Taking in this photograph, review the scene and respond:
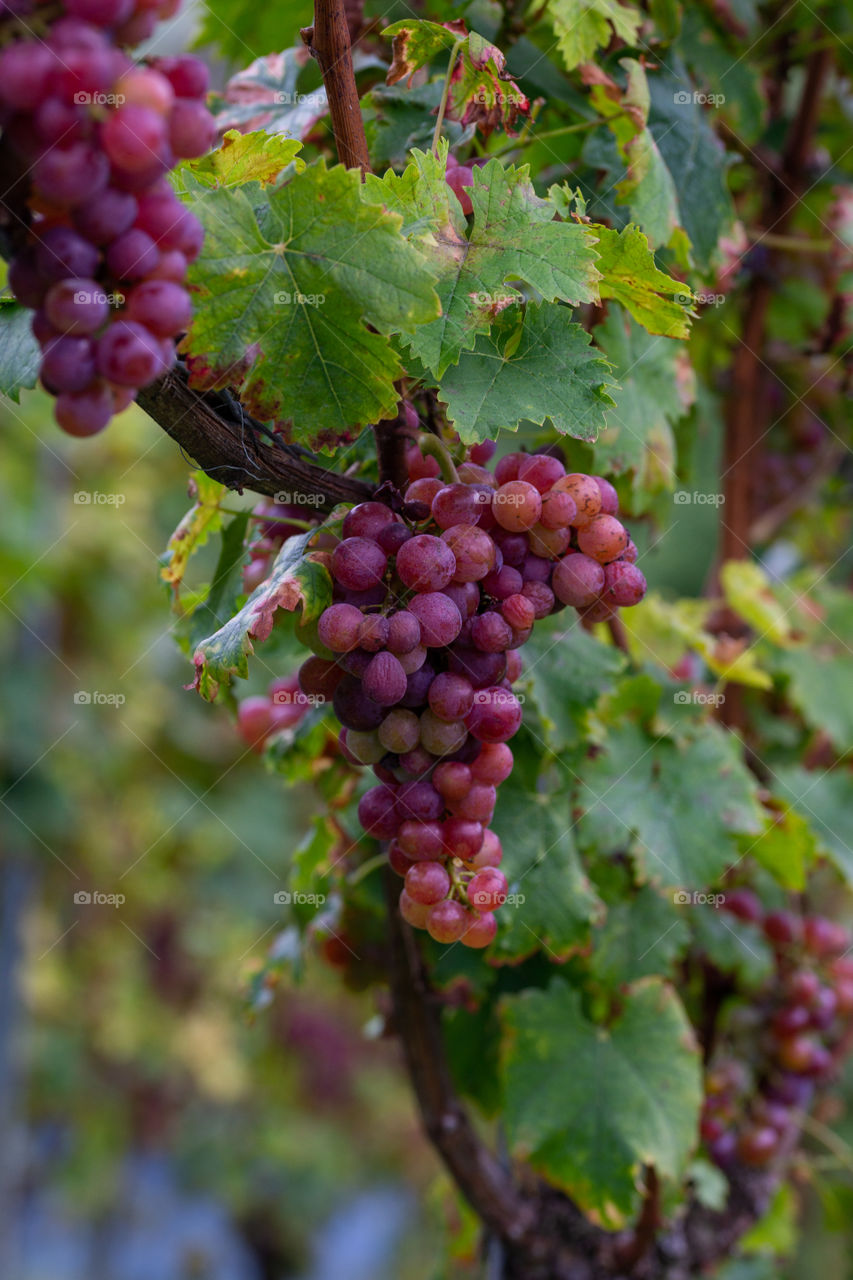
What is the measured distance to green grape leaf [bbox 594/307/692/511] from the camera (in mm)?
813

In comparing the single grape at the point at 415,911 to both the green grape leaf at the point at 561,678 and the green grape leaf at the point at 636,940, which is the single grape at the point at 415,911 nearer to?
the green grape leaf at the point at 561,678

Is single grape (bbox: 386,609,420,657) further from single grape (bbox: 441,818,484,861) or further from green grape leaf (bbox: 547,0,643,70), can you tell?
green grape leaf (bbox: 547,0,643,70)

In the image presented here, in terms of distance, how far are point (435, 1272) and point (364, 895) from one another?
58 cm

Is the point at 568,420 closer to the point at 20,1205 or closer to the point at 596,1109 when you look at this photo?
the point at 596,1109

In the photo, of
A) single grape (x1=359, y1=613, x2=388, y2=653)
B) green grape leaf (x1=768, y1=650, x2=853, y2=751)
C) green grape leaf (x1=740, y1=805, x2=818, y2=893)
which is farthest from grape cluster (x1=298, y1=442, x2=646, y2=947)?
green grape leaf (x1=768, y1=650, x2=853, y2=751)

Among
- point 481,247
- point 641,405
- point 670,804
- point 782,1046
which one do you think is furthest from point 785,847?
point 481,247

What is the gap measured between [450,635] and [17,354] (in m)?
0.28

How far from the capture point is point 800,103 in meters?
1.25

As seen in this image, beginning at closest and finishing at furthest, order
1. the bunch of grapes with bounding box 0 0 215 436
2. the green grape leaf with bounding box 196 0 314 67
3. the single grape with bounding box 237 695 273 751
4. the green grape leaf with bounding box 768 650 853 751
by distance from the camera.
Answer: the bunch of grapes with bounding box 0 0 215 436
the single grape with bounding box 237 695 273 751
the green grape leaf with bounding box 196 0 314 67
the green grape leaf with bounding box 768 650 853 751

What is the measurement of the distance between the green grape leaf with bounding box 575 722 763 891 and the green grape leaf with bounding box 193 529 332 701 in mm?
391

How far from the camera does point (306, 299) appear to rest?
0.56 metres

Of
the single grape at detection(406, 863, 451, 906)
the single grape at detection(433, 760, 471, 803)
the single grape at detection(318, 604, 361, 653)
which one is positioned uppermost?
the single grape at detection(318, 604, 361, 653)

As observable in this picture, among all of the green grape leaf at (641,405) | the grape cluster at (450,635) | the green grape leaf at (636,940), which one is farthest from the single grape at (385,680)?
the green grape leaf at (636,940)

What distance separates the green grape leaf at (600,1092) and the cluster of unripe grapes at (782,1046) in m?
0.20
